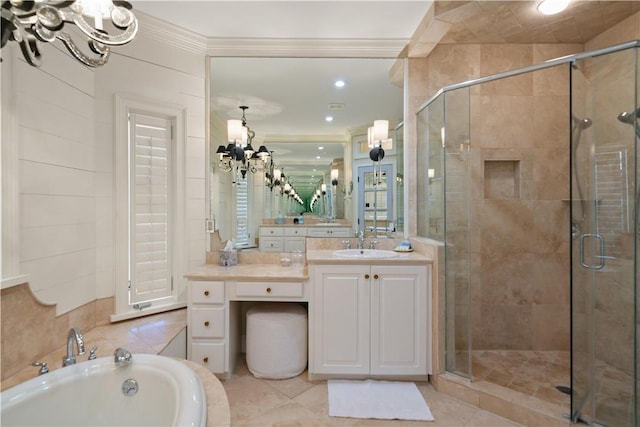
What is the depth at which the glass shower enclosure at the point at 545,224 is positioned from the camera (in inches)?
70.2

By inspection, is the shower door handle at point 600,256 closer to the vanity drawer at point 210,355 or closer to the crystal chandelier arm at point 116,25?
the vanity drawer at point 210,355

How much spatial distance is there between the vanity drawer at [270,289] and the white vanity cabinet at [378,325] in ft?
0.74

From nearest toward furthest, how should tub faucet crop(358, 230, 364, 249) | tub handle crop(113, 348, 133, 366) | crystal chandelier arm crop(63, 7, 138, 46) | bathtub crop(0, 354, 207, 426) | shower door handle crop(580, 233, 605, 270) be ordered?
crystal chandelier arm crop(63, 7, 138, 46) → bathtub crop(0, 354, 207, 426) → tub handle crop(113, 348, 133, 366) → shower door handle crop(580, 233, 605, 270) → tub faucet crop(358, 230, 364, 249)

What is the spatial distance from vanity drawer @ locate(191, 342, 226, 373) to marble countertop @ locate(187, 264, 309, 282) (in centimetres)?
48

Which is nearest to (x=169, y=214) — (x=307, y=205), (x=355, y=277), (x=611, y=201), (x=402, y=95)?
(x=307, y=205)

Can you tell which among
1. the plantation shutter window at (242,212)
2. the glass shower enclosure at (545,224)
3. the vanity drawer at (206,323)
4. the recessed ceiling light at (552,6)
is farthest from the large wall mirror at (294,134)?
the recessed ceiling light at (552,6)

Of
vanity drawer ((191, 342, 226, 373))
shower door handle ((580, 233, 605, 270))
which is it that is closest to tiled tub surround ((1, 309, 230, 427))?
vanity drawer ((191, 342, 226, 373))

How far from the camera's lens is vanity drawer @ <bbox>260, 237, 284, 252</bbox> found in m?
2.73

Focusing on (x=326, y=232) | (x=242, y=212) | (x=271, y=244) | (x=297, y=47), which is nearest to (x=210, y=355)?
(x=271, y=244)

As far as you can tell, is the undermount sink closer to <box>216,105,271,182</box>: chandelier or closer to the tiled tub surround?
<box>216,105,271,182</box>: chandelier

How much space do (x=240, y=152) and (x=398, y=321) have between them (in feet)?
6.19

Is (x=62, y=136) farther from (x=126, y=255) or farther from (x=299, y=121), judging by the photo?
(x=299, y=121)

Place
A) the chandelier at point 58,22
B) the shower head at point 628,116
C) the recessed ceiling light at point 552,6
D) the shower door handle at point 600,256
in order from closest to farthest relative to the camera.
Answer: the chandelier at point 58,22 → the shower head at point 628,116 → the shower door handle at point 600,256 → the recessed ceiling light at point 552,6

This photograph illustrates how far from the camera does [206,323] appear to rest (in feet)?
7.27
